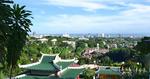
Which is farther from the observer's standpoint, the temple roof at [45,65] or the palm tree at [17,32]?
the temple roof at [45,65]

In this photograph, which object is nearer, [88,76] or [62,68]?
[62,68]

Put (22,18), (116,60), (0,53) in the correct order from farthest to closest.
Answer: (116,60) → (22,18) → (0,53)

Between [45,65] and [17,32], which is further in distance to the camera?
[45,65]

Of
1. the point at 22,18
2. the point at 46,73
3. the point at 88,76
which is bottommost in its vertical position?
the point at 88,76

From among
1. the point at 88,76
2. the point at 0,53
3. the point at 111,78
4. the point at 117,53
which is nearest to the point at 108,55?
the point at 117,53

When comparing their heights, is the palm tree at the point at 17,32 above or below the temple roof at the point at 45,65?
above

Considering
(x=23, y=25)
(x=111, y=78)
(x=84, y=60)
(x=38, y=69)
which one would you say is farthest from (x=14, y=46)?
(x=84, y=60)

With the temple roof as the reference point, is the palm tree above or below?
above

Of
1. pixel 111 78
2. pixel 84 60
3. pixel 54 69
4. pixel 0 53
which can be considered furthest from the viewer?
pixel 84 60

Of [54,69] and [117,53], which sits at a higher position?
[54,69]

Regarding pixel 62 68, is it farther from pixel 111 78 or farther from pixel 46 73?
pixel 111 78

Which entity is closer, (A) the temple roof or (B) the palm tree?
(B) the palm tree
